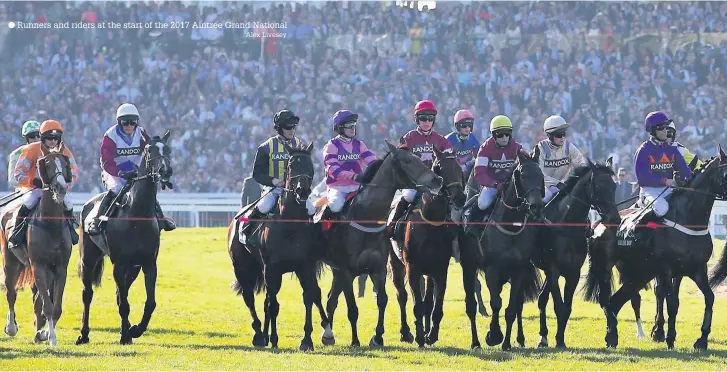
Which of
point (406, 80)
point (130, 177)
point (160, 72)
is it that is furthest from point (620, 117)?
point (130, 177)

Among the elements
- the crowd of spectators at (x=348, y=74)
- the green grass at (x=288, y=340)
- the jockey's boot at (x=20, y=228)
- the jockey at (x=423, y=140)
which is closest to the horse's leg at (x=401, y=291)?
the green grass at (x=288, y=340)

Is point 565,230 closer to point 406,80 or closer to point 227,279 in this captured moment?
point 227,279

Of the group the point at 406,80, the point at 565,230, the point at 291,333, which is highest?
the point at 406,80

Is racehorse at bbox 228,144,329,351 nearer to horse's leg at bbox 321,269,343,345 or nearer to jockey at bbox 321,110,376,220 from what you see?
horse's leg at bbox 321,269,343,345

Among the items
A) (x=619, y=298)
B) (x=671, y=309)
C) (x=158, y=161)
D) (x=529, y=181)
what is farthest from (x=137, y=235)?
(x=671, y=309)

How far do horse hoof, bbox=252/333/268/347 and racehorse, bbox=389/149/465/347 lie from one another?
1.50 metres

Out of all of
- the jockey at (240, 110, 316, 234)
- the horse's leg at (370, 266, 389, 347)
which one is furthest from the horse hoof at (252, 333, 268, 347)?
the horse's leg at (370, 266, 389, 347)

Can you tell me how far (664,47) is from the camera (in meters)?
33.3

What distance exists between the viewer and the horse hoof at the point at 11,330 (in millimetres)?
15261

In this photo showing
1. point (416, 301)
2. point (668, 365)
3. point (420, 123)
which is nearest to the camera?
point (668, 365)

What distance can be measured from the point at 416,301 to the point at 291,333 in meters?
2.65

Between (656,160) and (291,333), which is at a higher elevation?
(656,160)

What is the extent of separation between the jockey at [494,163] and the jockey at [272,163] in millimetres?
1976

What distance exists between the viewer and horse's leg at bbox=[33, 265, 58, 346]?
45.0 feet
